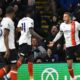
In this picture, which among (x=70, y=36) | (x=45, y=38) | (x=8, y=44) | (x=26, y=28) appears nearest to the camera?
(x=8, y=44)

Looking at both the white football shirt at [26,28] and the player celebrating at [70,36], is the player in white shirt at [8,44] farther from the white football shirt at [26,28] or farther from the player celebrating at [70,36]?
the player celebrating at [70,36]

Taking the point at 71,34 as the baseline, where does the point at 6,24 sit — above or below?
above

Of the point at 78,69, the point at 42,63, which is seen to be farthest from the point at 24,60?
the point at 78,69

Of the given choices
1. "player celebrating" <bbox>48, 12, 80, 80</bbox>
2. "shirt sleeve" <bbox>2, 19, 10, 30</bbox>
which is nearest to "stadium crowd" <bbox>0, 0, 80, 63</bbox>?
"player celebrating" <bbox>48, 12, 80, 80</bbox>

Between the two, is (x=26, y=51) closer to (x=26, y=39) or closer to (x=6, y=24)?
(x=26, y=39)

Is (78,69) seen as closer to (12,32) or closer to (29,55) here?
(29,55)

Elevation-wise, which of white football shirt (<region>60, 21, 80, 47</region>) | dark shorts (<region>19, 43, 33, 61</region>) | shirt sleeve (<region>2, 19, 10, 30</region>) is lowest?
dark shorts (<region>19, 43, 33, 61</region>)

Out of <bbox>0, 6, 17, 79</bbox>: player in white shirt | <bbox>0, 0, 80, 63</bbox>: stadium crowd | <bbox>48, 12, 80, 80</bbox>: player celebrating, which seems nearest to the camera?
<bbox>0, 6, 17, 79</bbox>: player in white shirt

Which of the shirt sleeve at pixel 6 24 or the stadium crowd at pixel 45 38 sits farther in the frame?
the stadium crowd at pixel 45 38

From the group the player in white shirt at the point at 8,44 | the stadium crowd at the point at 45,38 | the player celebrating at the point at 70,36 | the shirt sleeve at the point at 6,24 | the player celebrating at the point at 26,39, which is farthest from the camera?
the stadium crowd at the point at 45,38

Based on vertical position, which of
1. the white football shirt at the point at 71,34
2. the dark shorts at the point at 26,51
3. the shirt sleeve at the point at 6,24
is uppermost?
the shirt sleeve at the point at 6,24

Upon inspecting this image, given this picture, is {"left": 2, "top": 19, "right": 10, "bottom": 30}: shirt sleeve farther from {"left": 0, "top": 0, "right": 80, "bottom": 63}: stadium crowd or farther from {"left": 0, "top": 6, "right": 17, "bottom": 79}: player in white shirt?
{"left": 0, "top": 0, "right": 80, "bottom": 63}: stadium crowd

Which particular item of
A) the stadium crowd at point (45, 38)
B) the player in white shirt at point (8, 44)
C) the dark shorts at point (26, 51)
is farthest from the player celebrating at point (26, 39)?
the stadium crowd at point (45, 38)

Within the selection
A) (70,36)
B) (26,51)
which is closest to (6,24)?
(26,51)
